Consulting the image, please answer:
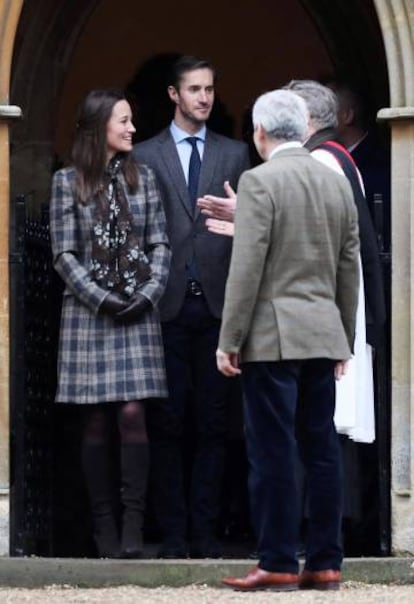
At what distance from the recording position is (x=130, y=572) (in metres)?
9.45

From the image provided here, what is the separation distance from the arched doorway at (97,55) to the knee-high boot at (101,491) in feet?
10.1

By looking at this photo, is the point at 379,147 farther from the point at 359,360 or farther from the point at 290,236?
the point at 290,236

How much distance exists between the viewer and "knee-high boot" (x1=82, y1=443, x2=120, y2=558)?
31.7 feet

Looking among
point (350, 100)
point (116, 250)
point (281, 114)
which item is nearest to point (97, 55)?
point (350, 100)

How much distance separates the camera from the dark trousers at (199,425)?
9.88 m

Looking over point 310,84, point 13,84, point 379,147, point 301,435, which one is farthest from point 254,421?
point 13,84

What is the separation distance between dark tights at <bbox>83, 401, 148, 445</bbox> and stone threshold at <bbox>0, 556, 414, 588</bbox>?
0.51m

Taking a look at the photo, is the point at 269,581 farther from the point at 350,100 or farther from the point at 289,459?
the point at 350,100

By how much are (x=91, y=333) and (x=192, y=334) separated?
51 centimetres

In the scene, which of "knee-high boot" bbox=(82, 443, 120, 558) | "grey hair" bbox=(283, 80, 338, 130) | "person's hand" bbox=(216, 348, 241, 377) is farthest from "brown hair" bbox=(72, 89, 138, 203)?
"person's hand" bbox=(216, 348, 241, 377)

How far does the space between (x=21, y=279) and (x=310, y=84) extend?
1.49 m

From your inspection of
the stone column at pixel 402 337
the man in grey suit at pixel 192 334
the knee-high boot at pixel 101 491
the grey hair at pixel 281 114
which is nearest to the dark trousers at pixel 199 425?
the man in grey suit at pixel 192 334

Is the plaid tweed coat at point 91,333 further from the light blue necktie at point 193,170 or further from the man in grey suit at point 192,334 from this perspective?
the light blue necktie at point 193,170

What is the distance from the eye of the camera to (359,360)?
31.7 feet
